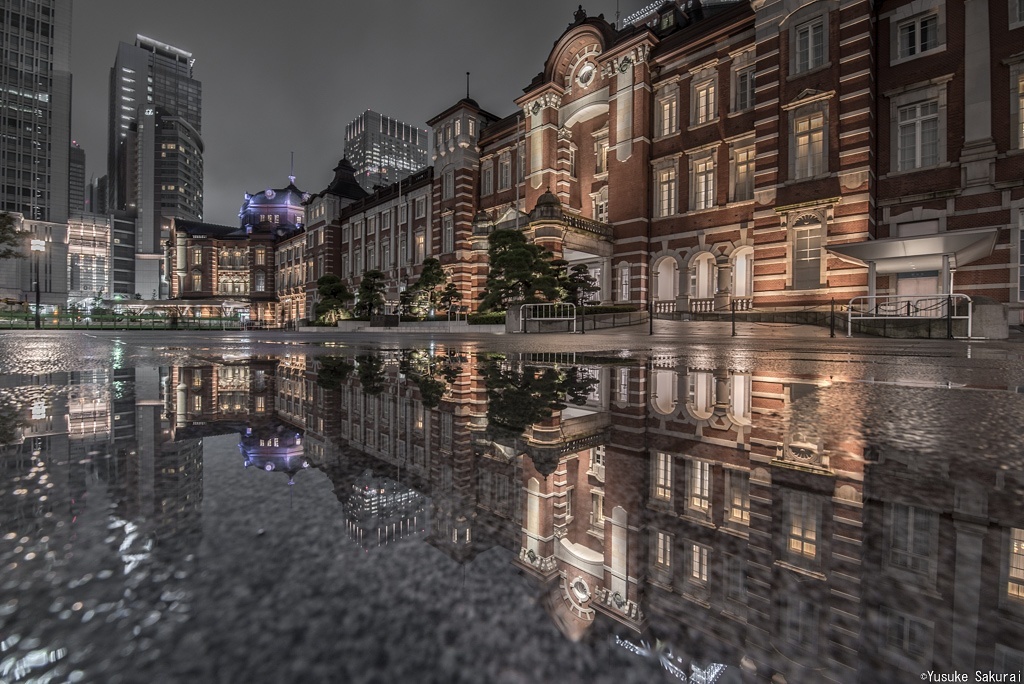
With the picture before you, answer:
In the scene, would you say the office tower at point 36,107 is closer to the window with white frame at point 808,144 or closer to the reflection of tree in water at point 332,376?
the reflection of tree in water at point 332,376

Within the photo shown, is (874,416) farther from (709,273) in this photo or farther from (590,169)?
(590,169)

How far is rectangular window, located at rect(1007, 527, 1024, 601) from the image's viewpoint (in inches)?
27.1

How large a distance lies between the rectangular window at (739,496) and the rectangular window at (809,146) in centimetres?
2050

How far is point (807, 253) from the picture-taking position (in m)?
17.6

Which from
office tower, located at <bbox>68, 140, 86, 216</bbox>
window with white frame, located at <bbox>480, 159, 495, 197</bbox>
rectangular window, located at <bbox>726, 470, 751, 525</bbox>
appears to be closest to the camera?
rectangular window, located at <bbox>726, 470, 751, 525</bbox>

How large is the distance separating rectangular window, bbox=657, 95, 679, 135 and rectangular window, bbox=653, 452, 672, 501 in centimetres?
2532


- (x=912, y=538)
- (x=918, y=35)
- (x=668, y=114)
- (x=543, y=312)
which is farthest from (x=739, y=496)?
(x=668, y=114)

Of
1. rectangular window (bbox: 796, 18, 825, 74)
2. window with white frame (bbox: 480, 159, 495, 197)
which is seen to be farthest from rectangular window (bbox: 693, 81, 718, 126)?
window with white frame (bbox: 480, 159, 495, 197)

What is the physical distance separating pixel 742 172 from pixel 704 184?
168 cm

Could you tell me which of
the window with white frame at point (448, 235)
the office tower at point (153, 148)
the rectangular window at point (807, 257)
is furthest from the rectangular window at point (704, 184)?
the office tower at point (153, 148)

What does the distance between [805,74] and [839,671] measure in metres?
22.8

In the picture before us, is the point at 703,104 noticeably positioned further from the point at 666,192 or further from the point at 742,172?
the point at 666,192

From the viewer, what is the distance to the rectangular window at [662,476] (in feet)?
3.60

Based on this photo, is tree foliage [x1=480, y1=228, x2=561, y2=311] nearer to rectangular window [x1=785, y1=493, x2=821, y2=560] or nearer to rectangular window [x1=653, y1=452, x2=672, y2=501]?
rectangular window [x1=653, y1=452, x2=672, y2=501]
